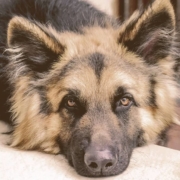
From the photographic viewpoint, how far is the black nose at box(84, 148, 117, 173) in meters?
2.16

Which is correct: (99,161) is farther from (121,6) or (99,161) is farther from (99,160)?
(121,6)

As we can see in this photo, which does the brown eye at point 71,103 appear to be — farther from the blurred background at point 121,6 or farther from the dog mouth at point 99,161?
the blurred background at point 121,6

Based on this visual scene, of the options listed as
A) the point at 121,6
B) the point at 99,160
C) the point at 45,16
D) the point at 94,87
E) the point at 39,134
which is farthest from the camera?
the point at 121,6

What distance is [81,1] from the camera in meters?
3.62

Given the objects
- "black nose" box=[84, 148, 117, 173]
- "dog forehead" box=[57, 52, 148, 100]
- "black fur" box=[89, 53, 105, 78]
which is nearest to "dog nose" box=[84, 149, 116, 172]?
"black nose" box=[84, 148, 117, 173]

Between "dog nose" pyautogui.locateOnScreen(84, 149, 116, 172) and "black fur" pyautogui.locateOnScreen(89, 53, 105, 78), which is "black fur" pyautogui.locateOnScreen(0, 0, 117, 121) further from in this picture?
"dog nose" pyautogui.locateOnScreen(84, 149, 116, 172)

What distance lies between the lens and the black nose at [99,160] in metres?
2.16

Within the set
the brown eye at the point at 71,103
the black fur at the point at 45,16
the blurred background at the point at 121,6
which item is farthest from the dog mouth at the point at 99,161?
the blurred background at the point at 121,6

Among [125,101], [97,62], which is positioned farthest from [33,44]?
[125,101]

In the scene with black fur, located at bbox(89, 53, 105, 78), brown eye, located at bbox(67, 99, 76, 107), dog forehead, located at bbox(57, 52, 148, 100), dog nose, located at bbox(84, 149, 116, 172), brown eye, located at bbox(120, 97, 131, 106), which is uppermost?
black fur, located at bbox(89, 53, 105, 78)

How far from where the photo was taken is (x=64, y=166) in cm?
246

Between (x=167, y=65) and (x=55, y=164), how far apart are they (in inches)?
42.0

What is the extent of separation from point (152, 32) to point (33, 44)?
32.5 inches

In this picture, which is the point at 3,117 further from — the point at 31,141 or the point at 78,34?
the point at 78,34
